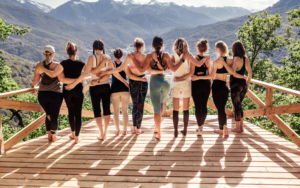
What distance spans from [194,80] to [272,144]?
1626 millimetres

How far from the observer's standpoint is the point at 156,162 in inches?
98.4

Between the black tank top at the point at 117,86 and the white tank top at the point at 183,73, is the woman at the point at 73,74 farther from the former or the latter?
the white tank top at the point at 183,73

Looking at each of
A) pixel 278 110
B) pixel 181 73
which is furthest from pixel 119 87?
pixel 278 110

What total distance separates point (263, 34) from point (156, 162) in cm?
2493

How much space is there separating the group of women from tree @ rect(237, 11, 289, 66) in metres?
22.2

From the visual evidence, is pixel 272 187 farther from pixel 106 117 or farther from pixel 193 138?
pixel 106 117

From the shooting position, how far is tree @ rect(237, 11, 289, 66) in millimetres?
21172

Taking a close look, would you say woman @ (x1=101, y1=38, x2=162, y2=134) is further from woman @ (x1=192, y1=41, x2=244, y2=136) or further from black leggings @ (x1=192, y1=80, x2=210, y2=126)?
woman @ (x1=192, y1=41, x2=244, y2=136)

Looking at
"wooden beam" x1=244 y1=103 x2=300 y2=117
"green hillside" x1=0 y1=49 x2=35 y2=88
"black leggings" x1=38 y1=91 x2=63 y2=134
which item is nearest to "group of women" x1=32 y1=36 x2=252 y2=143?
"black leggings" x1=38 y1=91 x2=63 y2=134

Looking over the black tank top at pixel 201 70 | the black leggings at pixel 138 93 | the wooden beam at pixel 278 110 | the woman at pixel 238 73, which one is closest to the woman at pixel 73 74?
the black leggings at pixel 138 93

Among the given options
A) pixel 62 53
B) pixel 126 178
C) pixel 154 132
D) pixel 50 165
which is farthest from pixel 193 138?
pixel 62 53

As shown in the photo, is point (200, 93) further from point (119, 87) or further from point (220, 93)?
point (119, 87)

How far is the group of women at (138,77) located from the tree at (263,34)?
72.9 feet

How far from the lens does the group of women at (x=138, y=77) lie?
9.16ft
